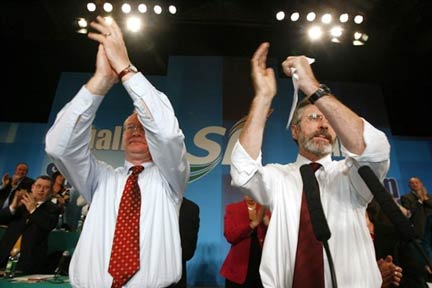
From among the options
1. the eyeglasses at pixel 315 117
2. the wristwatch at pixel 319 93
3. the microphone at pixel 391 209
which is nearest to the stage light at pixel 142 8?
the eyeglasses at pixel 315 117

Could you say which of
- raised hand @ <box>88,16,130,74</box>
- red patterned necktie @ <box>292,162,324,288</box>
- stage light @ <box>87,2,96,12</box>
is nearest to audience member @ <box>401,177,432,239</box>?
red patterned necktie @ <box>292,162,324,288</box>

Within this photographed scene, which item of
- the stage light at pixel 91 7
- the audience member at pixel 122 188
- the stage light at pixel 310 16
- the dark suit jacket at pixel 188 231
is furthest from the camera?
the stage light at pixel 310 16

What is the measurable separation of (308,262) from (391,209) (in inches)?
21.5

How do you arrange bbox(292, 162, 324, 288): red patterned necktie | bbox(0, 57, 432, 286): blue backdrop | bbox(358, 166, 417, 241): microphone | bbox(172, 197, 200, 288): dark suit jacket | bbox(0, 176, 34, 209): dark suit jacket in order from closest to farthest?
bbox(358, 166, 417, 241): microphone < bbox(292, 162, 324, 288): red patterned necktie < bbox(172, 197, 200, 288): dark suit jacket < bbox(0, 57, 432, 286): blue backdrop < bbox(0, 176, 34, 209): dark suit jacket

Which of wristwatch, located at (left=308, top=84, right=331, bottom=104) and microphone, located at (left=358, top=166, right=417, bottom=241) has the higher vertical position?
wristwatch, located at (left=308, top=84, right=331, bottom=104)

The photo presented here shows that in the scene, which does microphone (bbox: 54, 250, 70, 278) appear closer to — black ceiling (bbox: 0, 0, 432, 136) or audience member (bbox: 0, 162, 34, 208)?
audience member (bbox: 0, 162, 34, 208)

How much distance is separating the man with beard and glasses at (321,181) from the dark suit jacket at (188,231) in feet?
3.59

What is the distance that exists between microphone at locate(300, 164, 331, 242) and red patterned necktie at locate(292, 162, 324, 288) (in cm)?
30

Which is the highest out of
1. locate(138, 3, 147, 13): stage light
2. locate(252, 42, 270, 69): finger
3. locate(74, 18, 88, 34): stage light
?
locate(138, 3, 147, 13): stage light

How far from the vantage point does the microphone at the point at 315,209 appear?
0.71m

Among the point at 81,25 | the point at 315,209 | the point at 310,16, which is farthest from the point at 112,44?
the point at 310,16

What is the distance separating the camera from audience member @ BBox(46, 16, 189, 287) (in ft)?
3.93

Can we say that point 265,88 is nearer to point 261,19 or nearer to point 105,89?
point 105,89

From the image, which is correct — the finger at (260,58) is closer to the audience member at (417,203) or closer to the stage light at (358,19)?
the stage light at (358,19)
